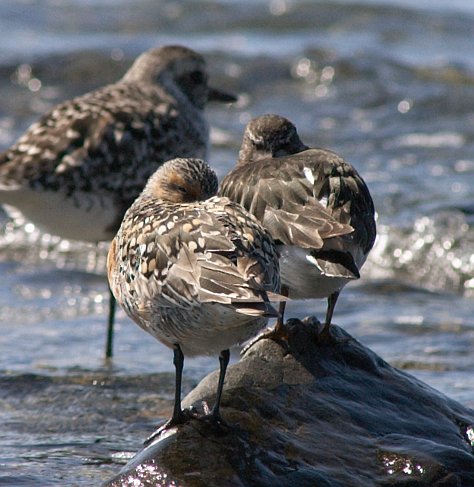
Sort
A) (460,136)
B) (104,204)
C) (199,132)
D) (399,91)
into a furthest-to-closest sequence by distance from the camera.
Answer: (399,91) → (460,136) → (199,132) → (104,204)

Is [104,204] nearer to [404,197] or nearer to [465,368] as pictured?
[465,368]

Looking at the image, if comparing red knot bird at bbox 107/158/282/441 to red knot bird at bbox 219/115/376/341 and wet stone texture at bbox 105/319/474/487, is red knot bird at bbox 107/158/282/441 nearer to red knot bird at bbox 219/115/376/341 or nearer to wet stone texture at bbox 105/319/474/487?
wet stone texture at bbox 105/319/474/487

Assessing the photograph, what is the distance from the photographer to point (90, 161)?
23.0ft

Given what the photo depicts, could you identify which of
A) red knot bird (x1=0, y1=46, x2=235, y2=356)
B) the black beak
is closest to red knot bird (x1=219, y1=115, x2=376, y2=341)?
red knot bird (x1=0, y1=46, x2=235, y2=356)

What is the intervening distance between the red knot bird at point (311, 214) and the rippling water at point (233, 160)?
3.93ft

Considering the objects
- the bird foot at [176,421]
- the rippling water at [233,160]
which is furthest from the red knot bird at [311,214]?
the rippling water at [233,160]

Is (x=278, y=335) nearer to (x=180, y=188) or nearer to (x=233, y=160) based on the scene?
(x=180, y=188)

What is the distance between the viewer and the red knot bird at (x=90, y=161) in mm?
6926

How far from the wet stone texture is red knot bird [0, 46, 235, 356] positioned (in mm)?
2246

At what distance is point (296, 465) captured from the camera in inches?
165

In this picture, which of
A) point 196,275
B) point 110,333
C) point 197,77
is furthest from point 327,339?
point 197,77

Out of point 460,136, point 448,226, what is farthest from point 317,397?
point 460,136

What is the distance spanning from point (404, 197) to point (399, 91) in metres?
3.63

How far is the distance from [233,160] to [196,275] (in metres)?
7.12
